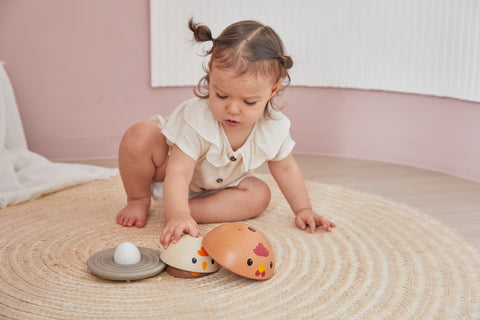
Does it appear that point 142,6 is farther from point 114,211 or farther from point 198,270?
point 198,270

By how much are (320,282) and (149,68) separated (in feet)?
3.46

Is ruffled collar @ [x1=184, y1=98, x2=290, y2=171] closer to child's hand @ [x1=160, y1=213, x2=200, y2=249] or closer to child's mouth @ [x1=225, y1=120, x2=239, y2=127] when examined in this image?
child's mouth @ [x1=225, y1=120, x2=239, y2=127]

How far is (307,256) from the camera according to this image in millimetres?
1028

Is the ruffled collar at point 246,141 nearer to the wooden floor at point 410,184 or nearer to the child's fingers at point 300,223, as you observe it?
the child's fingers at point 300,223

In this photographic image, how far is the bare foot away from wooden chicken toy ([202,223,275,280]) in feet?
0.93

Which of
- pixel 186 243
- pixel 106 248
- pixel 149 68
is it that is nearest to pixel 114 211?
pixel 106 248

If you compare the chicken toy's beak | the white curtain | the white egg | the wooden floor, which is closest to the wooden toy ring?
the white egg

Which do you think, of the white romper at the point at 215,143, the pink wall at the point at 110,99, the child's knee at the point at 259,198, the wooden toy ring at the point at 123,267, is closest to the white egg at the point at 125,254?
the wooden toy ring at the point at 123,267

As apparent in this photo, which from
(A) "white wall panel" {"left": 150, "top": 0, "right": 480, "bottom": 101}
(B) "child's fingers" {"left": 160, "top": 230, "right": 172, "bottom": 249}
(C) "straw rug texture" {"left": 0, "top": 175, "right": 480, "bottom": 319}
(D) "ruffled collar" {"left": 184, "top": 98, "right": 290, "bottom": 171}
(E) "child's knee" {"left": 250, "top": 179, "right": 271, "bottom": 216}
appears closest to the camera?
(C) "straw rug texture" {"left": 0, "top": 175, "right": 480, "bottom": 319}

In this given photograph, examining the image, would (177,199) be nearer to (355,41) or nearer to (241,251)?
(241,251)

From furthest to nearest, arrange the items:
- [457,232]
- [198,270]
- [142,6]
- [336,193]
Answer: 1. [142,6]
2. [336,193]
3. [457,232]
4. [198,270]

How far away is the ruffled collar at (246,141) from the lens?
1085 millimetres

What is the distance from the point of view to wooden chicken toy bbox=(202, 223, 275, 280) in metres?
0.88

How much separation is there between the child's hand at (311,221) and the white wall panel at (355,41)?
2.25ft
